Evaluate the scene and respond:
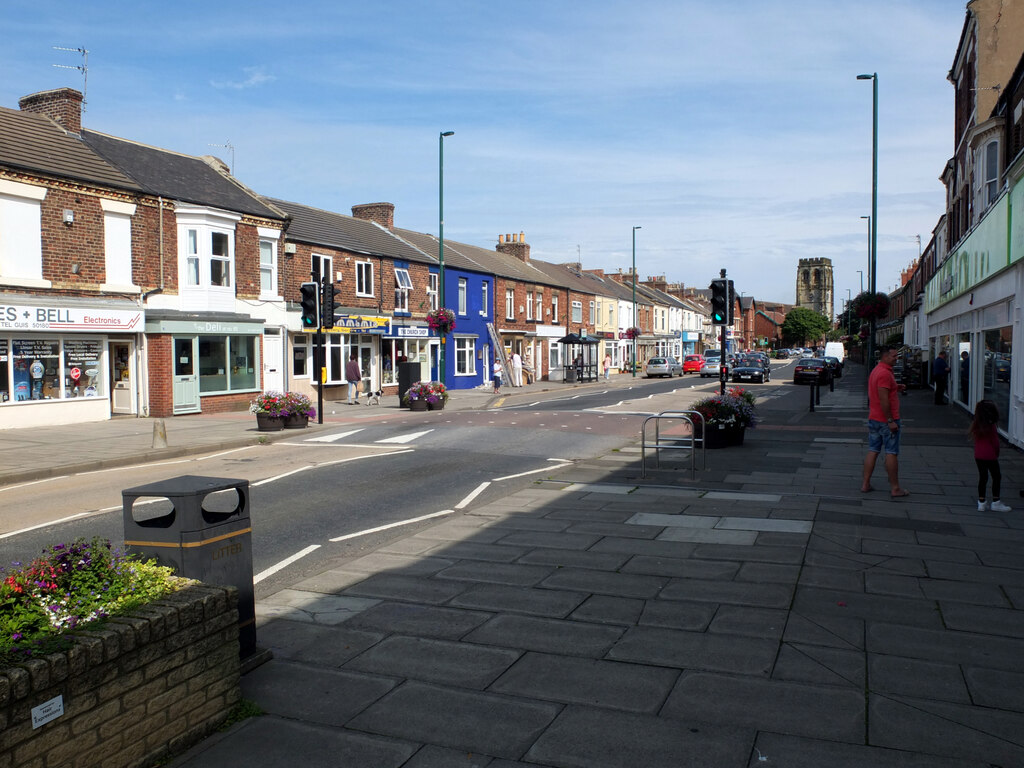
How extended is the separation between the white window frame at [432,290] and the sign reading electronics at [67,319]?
671 inches

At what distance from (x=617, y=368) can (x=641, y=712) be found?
62.9 meters

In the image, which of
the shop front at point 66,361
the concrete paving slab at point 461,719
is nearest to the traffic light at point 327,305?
the shop front at point 66,361

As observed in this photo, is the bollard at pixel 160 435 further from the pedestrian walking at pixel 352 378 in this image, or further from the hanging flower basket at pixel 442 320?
the hanging flower basket at pixel 442 320

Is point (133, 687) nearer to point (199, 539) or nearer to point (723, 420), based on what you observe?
point (199, 539)

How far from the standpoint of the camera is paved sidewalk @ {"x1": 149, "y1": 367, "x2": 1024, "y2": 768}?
3910 mm

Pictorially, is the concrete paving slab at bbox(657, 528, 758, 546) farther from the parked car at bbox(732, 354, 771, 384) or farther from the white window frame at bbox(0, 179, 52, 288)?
the parked car at bbox(732, 354, 771, 384)

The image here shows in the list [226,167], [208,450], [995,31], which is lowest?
[208,450]

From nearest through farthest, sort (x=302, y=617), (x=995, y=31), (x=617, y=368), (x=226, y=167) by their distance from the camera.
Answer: (x=302, y=617) < (x=995, y=31) < (x=226, y=167) < (x=617, y=368)

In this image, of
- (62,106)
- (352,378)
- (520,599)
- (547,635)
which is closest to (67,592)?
(547,635)

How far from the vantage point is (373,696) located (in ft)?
14.7

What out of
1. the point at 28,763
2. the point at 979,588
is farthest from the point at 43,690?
the point at 979,588

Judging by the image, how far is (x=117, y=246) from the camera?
22438 mm

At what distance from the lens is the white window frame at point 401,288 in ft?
117

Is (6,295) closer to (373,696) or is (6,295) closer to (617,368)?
(373,696)
